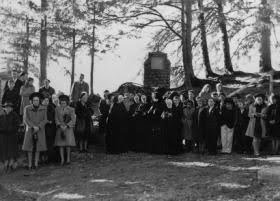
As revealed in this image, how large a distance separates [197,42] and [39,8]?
8.33 metres

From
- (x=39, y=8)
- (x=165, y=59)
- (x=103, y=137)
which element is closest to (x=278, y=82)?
(x=165, y=59)

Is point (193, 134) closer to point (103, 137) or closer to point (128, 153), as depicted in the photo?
point (128, 153)

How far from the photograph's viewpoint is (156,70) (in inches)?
864

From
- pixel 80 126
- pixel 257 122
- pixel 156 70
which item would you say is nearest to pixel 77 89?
pixel 80 126

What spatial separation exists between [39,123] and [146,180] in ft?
12.6

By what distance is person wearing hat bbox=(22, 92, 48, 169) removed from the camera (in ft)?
42.6

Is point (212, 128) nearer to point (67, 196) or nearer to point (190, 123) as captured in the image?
point (190, 123)

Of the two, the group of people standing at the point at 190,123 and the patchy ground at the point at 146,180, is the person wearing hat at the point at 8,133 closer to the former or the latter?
the patchy ground at the point at 146,180

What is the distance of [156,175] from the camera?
1115 cm

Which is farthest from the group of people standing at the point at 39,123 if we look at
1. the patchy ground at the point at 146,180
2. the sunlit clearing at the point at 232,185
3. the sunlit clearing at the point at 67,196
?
the sunlit clearing at the point at 232,185

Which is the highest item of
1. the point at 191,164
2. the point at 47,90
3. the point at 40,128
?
the point at 47,90

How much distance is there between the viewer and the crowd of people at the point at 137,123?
13.1m

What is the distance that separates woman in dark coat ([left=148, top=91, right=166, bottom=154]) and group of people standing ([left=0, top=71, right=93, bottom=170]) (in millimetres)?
1948

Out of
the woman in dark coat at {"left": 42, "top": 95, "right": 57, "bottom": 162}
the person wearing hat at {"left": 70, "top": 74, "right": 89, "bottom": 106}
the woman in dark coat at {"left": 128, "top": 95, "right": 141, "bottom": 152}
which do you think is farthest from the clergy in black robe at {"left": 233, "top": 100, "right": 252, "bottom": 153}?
the person wearing hat at {"left": 70, "top": 74, "right": 89, "bottom": 106}
